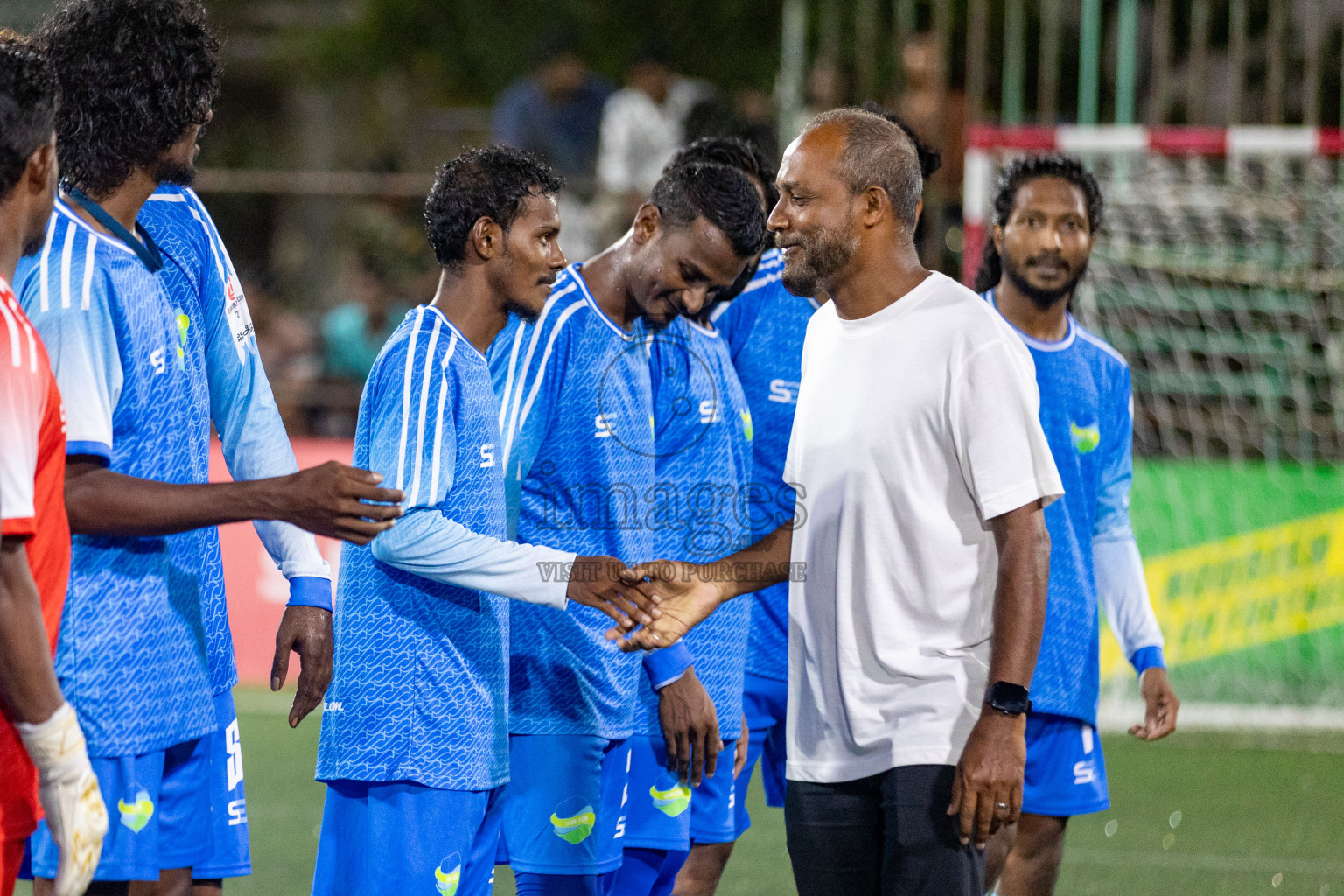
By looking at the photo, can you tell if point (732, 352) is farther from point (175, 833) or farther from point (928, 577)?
point (175, 833)

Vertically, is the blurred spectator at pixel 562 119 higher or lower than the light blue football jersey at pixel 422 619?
higher

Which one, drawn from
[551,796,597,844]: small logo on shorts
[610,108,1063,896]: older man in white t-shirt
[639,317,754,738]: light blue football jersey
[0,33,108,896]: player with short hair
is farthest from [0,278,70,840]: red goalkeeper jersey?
[639,317,754,738]: light blue football jersey

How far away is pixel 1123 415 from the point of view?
14.2ft

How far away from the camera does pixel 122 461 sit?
2.73m

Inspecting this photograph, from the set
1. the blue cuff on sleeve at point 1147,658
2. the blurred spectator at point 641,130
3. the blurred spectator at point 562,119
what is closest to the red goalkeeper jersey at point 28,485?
the blue cuff on sleeve at point 1147,658

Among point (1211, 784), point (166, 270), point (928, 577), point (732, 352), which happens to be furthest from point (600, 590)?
point (1211, 784)

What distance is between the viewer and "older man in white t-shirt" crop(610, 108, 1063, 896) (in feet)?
9.16

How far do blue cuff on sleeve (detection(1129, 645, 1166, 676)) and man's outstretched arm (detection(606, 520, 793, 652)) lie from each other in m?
1.41

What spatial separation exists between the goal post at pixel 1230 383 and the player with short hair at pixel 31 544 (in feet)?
19.7

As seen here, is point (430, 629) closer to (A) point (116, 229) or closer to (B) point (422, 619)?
(B) point (422, 619)

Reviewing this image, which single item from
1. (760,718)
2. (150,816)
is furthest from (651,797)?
(150,816)

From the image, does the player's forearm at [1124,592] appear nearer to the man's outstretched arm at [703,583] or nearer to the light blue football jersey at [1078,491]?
the light blue football jersey at [1078,491]

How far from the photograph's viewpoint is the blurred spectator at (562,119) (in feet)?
36.5

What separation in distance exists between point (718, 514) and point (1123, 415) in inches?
50.8
